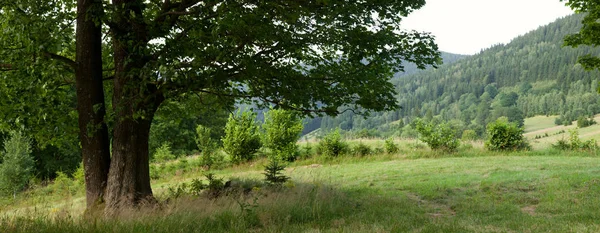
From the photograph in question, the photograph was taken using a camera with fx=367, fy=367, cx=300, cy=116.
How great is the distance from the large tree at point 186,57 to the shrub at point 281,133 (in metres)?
12.9

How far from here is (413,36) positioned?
7680mm

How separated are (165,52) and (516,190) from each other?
28.6ft

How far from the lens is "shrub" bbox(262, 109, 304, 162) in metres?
21.2

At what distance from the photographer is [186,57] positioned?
20.6 ft

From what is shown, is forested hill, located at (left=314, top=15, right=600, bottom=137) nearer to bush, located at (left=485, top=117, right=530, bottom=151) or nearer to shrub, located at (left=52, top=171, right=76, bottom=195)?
bush, located at (left=485, top=117, right=530, bottom=151)

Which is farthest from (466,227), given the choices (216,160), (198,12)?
(216,160)

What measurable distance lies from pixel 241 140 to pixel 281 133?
2.56 meters

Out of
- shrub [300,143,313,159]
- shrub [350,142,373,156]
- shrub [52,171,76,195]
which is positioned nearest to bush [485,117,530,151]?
shrub [350,142,373,156]

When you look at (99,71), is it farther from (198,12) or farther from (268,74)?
(268,74)

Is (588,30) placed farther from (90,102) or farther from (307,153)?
(307,153)

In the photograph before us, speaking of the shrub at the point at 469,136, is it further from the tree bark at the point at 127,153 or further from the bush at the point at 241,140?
the tree bark at the point at 127,153

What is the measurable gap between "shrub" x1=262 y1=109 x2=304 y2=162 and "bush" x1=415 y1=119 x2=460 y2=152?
7.66m

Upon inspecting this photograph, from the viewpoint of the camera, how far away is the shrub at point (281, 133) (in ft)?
69.6

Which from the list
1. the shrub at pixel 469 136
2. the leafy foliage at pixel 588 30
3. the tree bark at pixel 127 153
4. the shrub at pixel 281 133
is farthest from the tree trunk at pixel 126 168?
the shrub at pixel 469 136
